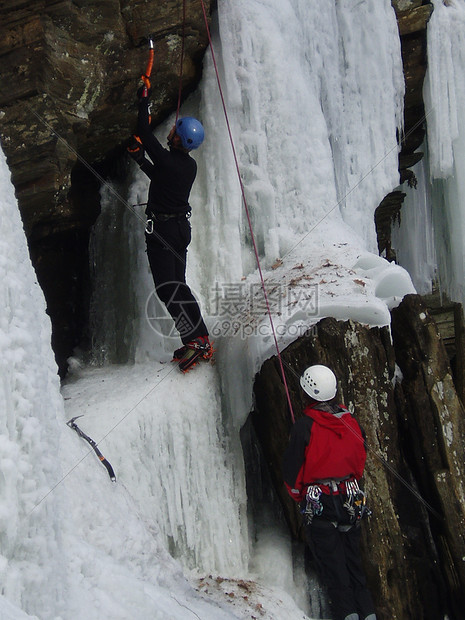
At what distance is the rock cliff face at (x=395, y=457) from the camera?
463 centimetres

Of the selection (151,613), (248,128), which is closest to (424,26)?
(248,128)

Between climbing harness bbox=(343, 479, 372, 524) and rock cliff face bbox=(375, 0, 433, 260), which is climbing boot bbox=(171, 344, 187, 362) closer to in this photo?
climbing harness bbox=(343, 479, 372, 524)

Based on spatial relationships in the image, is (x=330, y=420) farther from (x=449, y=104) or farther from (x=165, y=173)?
(x=449, y=104)

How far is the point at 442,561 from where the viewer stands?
15.9 ft

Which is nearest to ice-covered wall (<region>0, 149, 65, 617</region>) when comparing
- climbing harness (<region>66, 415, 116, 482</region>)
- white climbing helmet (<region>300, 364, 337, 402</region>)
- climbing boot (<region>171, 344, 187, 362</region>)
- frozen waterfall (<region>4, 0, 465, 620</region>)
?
frozen waterfall (<region>4, 0, 465, 620</region>)

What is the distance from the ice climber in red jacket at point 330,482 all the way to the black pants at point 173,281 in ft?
3.69

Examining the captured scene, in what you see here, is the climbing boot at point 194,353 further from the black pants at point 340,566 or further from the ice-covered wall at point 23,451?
the ice-covered wall at point 23,451

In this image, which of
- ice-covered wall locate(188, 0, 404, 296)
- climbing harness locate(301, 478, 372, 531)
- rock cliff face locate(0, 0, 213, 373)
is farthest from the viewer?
ice-covered wall locate(188, 0, 404, 296)

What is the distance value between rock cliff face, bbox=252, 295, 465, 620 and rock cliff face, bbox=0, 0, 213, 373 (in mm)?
2053

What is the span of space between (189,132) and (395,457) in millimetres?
2651

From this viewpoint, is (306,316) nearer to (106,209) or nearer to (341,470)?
(341,470)

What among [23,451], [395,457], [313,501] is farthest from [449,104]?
[23,451]

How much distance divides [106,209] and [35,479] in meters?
3.77

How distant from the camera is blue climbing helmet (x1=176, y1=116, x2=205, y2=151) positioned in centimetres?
478
